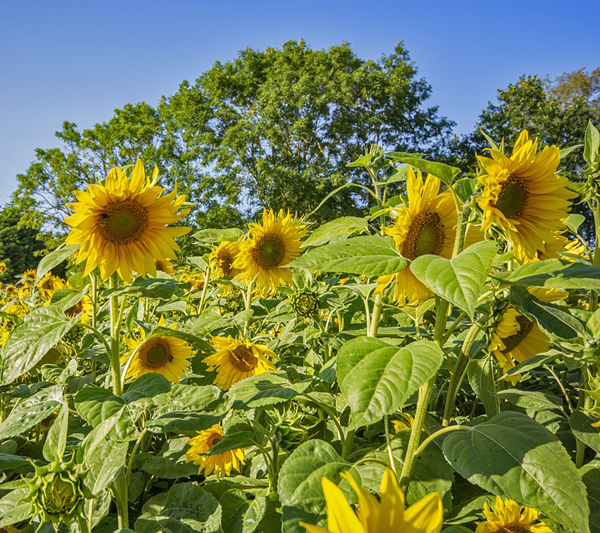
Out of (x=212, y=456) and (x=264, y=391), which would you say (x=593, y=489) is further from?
(x=212, y=456)

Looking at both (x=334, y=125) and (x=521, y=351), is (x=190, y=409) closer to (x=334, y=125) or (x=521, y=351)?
(x=521, y=351)

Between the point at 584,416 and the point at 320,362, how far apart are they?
2.52 feet

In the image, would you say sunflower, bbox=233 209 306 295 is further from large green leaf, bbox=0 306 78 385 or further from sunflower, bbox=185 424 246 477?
large green leaf, bbox=0 306 78 385

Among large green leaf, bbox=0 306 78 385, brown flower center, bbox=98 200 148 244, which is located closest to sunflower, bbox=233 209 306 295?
brown flower center, bbox=98 200 148 244

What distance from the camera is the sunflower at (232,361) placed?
5.41ft

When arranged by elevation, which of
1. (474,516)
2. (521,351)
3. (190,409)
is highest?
(521,351)

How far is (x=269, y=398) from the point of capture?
40.6 inches

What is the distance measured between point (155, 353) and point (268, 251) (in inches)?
24.4

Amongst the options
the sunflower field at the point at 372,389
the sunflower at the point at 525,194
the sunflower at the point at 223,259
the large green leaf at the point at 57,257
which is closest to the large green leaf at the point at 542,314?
the sunflower field at the point at 372,389

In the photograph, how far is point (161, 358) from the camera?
5.67 ft

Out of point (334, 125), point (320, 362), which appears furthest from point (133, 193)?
point (334, 125)

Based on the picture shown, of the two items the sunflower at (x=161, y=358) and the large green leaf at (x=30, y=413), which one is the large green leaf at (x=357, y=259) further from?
the sunflower at (x=161, y=358)

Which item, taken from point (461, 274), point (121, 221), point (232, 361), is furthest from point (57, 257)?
point (461, 274)

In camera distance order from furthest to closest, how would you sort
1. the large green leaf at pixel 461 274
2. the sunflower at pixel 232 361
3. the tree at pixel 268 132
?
1. the tree at pixel 268 132
2. the sunflower at pixel 232 361
3. the large green leaf at pixel 461 274
